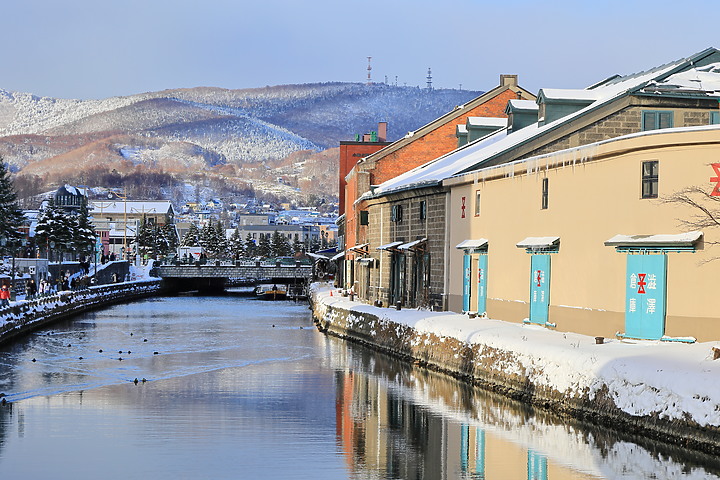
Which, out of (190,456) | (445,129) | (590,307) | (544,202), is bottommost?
(190,456)

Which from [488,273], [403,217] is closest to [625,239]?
[488,273]

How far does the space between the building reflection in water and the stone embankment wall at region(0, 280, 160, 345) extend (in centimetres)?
2541

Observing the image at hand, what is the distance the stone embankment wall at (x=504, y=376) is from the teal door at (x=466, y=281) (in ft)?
10.9

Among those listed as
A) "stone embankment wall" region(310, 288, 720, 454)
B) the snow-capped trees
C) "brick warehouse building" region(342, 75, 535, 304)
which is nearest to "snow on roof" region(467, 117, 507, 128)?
"brick warehouse building" region(342, 75, 535, 304)

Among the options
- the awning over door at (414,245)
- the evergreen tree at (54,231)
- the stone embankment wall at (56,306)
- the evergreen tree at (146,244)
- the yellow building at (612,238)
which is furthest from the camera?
the evergreen tree at (146,244)

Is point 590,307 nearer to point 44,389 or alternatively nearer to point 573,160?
point 573,160

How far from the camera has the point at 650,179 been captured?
3016cm

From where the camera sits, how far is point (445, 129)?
7150cm

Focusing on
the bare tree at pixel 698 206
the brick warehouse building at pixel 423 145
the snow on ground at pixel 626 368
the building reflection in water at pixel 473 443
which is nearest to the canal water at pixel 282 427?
the building reflection in water at pixel 473 443

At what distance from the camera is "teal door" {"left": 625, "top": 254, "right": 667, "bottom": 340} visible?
96.0 ft

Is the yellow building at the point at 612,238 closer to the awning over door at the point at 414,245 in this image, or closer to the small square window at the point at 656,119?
the small square window at the point at 656,119

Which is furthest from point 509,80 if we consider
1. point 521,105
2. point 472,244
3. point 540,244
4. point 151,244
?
point 151,244

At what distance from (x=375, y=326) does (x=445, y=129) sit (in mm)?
27505

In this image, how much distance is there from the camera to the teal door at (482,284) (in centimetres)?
4338
